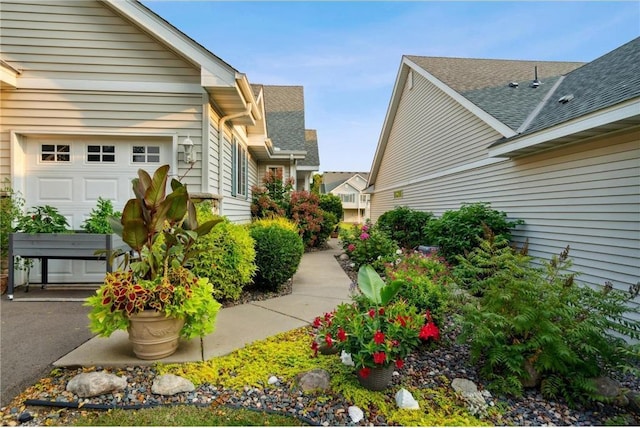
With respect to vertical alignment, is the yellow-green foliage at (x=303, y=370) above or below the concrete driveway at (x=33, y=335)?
below

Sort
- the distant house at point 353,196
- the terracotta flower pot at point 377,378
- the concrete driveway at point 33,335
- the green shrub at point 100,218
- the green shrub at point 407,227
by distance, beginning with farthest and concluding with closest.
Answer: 1. the distant house at point 353,196
2. the green shrub at point 407,227
3. the green shrub at point 100,218
4. the concrete driveway at point 33,335
5. the terracotta flower pot at point 377,378

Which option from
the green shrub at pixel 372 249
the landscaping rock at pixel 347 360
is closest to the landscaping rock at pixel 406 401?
the landscaping rock at pixel 347 360

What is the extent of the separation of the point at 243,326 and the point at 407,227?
26.3 feet

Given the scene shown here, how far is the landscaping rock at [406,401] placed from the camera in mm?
2299

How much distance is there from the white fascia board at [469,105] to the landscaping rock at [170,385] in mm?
6564

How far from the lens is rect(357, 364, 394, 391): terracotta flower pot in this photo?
2398mm

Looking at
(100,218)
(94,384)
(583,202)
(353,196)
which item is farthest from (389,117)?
(353,196)

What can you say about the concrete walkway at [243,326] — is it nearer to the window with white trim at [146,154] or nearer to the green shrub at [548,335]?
the green shrub at [548,335]

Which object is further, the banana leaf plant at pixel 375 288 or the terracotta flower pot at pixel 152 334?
the terracotta flower pot at pixel 152 334

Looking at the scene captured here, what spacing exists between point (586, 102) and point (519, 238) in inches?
104

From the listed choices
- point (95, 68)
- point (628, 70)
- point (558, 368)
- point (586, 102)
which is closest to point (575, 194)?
point (586, 102)

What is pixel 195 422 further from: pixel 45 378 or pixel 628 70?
pixel 628 70

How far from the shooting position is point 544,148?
5.62 metres

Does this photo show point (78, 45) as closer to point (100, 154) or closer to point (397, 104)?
point (100, 154)
